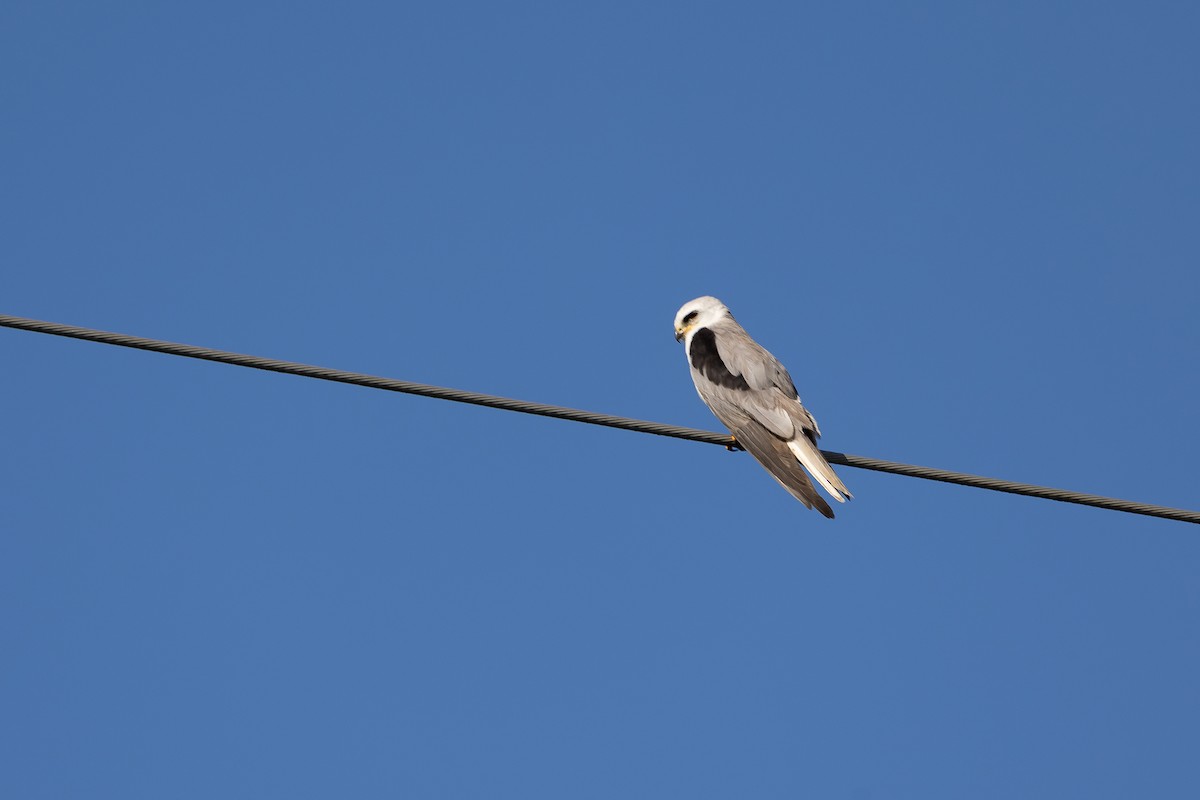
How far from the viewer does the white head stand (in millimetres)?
9000

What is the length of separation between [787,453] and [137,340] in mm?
3340

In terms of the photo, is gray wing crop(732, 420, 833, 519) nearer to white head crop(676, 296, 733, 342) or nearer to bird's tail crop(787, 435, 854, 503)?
bird's tail crop(787, 435, 854, 503)

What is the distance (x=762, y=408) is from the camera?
23.0 feet

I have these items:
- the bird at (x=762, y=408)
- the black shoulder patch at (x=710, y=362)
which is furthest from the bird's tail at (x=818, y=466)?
the black shoulder patch at (x=710, y=362)

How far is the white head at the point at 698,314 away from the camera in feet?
29.5

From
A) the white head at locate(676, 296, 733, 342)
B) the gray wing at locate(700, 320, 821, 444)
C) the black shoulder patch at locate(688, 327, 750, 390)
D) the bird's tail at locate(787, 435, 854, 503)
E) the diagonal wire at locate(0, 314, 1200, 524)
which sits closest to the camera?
the diagonal wire at locate(0, 314, 1200, 524)

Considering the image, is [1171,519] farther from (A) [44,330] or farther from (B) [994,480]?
(A) [44,330]

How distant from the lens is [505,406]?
5191 millimetres

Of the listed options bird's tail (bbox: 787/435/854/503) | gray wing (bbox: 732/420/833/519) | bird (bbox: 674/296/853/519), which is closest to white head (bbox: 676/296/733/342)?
Result: bird (bbox: 674/296/853/519)

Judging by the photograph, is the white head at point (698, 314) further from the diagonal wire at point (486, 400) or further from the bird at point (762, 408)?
the diagonal wire at point (486, 400)

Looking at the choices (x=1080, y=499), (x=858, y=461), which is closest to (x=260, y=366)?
(x=858, y=461)

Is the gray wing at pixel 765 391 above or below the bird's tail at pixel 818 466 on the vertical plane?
above

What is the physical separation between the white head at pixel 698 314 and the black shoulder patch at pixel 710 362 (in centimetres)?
76

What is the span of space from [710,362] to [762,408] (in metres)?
0.73
